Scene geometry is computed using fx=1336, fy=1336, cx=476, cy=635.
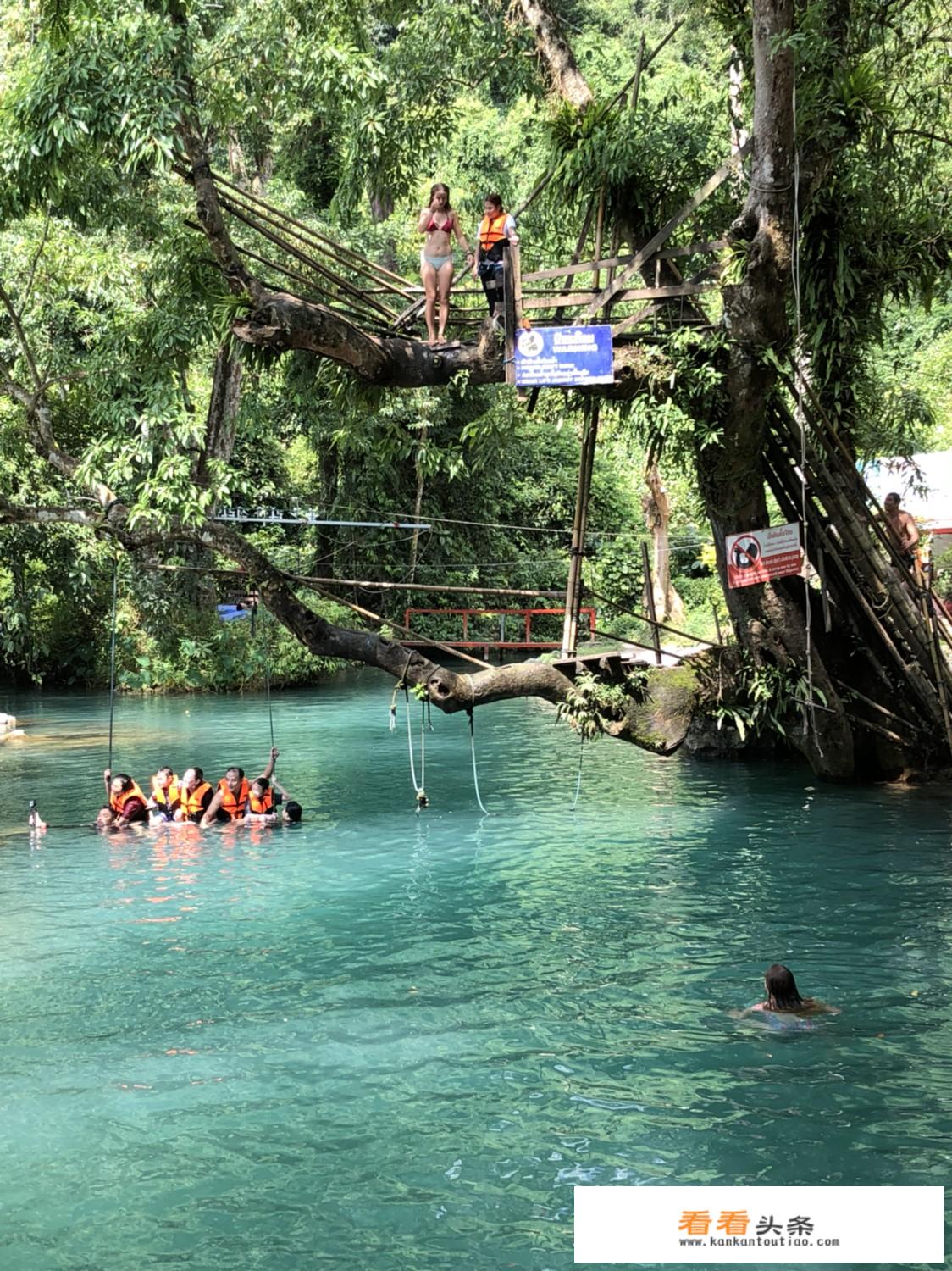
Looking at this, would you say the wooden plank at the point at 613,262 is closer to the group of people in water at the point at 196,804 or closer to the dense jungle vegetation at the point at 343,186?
the dense jungle vegetation at the point at 343,186

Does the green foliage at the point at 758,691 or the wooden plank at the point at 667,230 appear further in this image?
the green foliage at the point at 758,691

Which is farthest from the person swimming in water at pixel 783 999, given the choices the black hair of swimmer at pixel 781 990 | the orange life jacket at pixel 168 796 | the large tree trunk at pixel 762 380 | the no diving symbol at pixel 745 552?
the orange life jacket at pixel 168 796

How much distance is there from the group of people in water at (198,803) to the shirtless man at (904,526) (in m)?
7.80

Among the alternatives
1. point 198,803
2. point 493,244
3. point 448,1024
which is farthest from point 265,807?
point 448,1024

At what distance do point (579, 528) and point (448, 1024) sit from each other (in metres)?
7.38

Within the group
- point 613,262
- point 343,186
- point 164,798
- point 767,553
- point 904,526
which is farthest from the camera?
point 343,186

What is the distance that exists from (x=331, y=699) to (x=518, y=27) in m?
16.7

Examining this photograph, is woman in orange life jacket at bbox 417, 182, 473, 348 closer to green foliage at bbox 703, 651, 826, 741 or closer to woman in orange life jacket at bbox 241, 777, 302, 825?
green foliage at bbox 703, 651, 826, 741

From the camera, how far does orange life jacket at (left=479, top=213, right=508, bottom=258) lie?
13891mm

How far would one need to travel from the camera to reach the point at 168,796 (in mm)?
16812

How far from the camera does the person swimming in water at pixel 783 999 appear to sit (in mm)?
8625

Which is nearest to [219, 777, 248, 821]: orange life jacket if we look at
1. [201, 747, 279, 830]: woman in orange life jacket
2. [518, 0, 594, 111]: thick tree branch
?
[201, 747, 279, 830]: woman in orange life jacket

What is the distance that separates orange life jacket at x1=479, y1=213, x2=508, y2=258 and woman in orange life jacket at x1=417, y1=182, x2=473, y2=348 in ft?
1.05

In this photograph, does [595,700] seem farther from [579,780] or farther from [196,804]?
[196,804]
